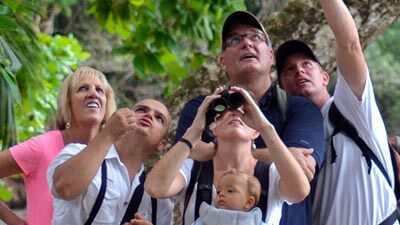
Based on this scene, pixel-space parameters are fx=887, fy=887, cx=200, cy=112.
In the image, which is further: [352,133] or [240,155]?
[352,133]

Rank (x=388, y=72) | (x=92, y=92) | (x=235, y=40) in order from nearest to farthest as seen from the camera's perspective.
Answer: (x=235, y=40)
(x=92, y=92)
(x=388, y=72)

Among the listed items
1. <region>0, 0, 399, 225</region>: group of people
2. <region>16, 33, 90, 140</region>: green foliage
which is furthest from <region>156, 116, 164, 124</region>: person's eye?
<region>16, 33, 90, 140</region>: green foliage

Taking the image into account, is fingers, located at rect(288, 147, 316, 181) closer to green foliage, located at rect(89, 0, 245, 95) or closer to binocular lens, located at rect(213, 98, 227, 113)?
binocular lens, located at rect(213, 98, 227, 113)

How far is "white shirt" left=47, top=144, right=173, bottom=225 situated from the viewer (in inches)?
123

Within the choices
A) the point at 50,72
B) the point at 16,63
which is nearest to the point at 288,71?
the point at 16,63

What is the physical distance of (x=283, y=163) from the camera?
9.27 feet

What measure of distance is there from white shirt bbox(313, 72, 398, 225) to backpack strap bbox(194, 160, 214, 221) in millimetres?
462

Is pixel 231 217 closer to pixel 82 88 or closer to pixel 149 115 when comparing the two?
pixel 149 115

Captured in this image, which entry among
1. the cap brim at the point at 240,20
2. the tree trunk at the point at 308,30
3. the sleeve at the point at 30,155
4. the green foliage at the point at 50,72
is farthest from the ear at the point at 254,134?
the green foliage at the point at 50,72

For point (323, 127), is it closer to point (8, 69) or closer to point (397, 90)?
point (8, 69)

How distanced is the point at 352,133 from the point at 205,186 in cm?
59

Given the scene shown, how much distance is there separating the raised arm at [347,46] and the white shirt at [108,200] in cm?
80

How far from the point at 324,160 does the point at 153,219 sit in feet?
2.16

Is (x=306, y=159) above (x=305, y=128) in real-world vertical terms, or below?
below
